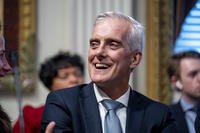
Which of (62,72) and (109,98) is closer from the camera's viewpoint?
(109,98)

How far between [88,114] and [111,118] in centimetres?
9

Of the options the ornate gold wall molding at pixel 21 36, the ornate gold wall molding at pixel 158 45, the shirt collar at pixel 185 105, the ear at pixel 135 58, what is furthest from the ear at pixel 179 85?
the ear at pixel 135 58

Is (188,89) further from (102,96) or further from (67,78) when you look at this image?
(102,96)

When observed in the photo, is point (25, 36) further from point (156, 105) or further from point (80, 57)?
point (156, 105)

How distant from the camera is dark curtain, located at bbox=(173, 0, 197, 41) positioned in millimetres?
4102

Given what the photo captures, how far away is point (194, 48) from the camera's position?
4.14 m

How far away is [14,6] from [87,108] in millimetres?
1991

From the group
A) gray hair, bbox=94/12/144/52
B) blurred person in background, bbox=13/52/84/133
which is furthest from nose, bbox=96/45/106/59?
blurred person in background, bbox=13/52/84/133

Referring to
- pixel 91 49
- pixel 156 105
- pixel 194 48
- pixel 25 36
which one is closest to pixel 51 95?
pixel 91 49

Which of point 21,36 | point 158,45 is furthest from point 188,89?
point 21,36

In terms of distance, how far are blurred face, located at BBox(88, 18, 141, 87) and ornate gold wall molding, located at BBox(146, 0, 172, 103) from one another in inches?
77.0

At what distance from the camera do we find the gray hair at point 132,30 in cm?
208

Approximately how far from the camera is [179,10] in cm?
411

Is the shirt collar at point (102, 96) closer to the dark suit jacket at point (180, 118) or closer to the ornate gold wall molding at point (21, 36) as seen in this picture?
the dark suit jacket at point (180, 118)
